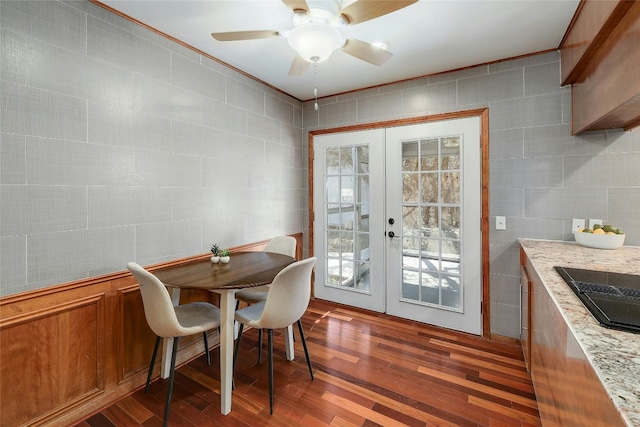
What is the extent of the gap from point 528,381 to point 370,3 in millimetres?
2614

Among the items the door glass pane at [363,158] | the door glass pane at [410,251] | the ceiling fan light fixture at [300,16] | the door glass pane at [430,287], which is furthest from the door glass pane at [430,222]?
the ceiling fan light fixture at [300,16]

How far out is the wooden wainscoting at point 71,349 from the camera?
1545 mm

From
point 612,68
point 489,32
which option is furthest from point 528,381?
point 489,32

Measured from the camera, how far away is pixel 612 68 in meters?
1.59

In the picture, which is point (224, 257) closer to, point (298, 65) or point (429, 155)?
point (298, 65)

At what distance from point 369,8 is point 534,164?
2007 mm

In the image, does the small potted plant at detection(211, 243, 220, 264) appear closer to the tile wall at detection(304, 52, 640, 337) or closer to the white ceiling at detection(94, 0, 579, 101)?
the white ceiling at detection(94, 0, 579, 101)

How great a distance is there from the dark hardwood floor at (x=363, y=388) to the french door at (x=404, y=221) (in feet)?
1.54

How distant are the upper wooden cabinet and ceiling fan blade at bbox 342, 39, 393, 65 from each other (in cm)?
108

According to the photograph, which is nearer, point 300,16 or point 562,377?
point 562,377

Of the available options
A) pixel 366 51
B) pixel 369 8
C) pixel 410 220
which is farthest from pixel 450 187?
pixel 369 8

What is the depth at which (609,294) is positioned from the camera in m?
1.20

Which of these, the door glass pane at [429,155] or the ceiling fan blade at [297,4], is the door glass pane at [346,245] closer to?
the door glass pane at [429,155]

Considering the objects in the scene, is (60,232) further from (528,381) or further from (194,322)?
(528,381)
